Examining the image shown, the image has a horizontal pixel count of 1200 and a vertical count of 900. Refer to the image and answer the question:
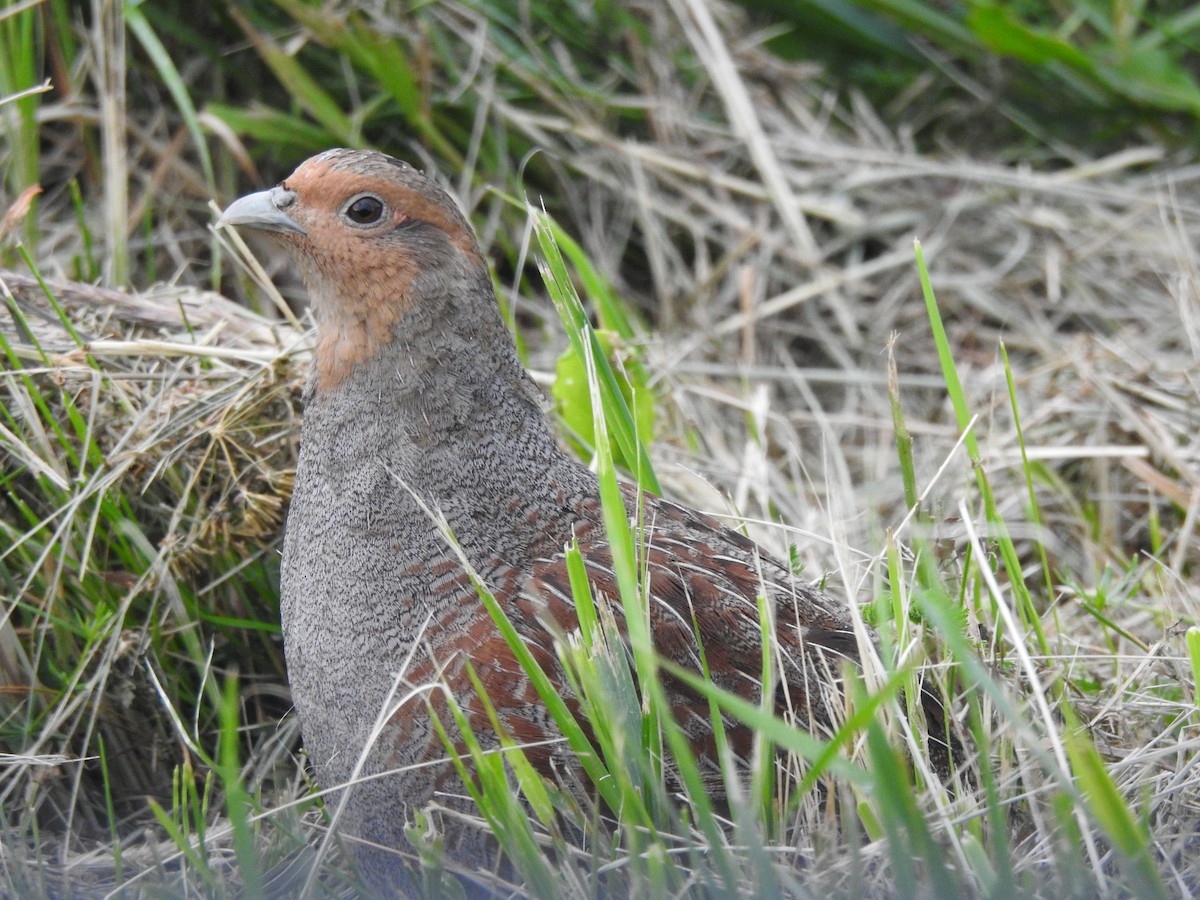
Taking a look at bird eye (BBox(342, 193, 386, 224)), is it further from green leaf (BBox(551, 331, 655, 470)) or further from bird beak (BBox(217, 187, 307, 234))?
green leaf (BBox(551, 331, 655, 470))

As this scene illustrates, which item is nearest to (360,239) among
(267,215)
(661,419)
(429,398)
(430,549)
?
(267,215)

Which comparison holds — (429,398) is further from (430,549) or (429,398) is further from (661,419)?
(661,419)

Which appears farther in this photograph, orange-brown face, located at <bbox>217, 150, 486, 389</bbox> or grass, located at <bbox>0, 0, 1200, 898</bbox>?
orange-brown face, located at <bbox>217, 150, 486, 389</bbox>

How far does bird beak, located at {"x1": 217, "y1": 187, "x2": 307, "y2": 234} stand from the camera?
242cm

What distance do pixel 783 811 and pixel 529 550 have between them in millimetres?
640

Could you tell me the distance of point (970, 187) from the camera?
4754 mm

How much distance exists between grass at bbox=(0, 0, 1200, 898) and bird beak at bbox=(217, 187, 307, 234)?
50cm

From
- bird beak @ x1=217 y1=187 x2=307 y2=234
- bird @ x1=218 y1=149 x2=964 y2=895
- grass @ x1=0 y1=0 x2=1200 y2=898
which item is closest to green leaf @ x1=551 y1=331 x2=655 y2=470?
grass @ x1=0 y1=0 x2=1200 y2=898

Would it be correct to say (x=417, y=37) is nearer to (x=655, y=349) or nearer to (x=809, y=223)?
(x=655, y=349)

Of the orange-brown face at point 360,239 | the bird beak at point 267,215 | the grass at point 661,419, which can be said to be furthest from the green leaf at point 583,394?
the bird beak at point 267,215

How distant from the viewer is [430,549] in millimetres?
2236

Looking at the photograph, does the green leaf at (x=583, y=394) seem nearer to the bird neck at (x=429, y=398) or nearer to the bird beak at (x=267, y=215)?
the bird neck at (x=429, y=398)

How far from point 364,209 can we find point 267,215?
0.64ft

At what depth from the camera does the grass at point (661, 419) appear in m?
1.92
